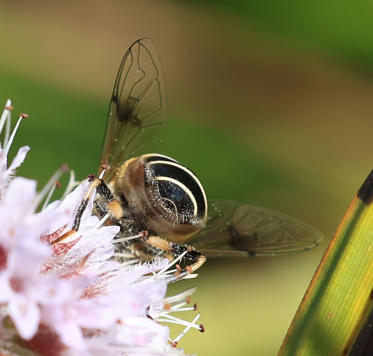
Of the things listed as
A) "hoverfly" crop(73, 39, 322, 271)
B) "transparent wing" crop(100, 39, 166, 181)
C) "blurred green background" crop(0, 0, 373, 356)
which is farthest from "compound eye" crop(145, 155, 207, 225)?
"blurred green background" crop(0, 0, 373, 356)

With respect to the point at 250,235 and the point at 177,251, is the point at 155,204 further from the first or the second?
the point at 250,235

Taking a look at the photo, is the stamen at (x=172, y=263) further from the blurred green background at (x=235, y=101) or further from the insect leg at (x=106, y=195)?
the blurred green background at (x=235, y=101)

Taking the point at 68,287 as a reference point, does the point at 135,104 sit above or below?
above

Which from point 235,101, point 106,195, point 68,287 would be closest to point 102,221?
point 106,195

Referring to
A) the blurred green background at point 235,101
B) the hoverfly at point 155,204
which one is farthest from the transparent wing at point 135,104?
the blurred green background at point 235,101

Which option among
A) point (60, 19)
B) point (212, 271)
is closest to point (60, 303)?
point (212, 271)

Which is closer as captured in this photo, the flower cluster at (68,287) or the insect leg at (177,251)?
the flower cluster at (68,287)
